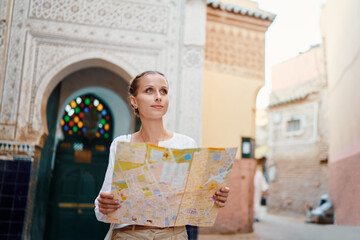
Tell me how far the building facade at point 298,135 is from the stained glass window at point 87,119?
7.60 m

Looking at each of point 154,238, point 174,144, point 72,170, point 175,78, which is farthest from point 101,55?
point 154,238

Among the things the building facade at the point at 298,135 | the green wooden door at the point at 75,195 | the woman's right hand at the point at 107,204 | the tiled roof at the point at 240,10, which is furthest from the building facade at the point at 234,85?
the building facade at the point at 298,135

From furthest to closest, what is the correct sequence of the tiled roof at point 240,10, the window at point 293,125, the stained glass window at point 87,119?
the window at point 293,125
the stained glass window at point 87,119
the tiled roof at point 240,10

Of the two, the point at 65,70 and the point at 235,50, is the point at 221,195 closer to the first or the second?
the point at 65,70

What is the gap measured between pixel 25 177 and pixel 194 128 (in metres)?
2.12

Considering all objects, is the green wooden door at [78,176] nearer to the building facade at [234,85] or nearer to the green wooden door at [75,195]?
the green wooden door at [75,195]

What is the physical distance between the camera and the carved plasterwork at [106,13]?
4.31 metres

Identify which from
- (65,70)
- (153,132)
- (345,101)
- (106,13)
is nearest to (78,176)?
(65,70)

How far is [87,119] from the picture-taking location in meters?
5.95

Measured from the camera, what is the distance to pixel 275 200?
1276cm

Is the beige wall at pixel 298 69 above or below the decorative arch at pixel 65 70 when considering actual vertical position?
above

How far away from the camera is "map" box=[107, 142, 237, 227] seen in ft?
4.11

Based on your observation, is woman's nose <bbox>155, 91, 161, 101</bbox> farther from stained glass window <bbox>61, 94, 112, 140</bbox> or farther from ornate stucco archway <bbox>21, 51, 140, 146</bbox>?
stained glass window <bbox>61, 94, 112, 140</bbox>

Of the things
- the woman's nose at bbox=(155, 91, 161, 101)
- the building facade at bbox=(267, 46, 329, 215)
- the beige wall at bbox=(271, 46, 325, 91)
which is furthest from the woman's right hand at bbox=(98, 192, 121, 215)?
the beige wall at bbox=(271, 46, 325, 91)
